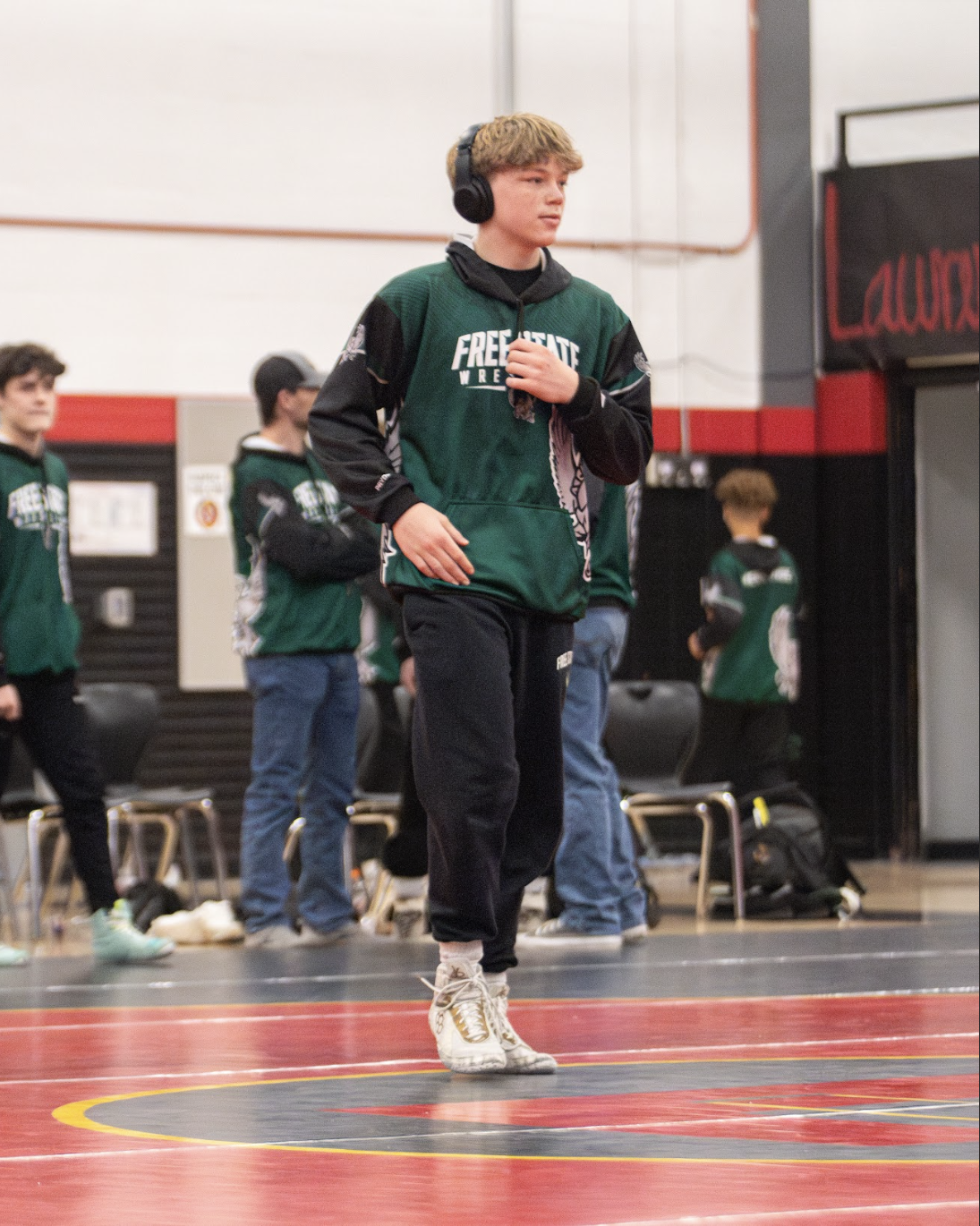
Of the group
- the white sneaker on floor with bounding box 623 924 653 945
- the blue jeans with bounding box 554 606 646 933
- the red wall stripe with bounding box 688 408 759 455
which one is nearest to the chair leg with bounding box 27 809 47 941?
the blue jeans with bounding box 554 606 646 933

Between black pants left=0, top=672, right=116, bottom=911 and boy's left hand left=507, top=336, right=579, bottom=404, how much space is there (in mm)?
2753

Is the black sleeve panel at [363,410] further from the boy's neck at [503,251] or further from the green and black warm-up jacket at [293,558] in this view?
the green and black warm-up jacket at [293,558]

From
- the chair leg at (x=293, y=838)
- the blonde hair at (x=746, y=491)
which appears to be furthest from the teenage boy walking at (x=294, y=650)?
the blonde hair at (x=746, y=491)

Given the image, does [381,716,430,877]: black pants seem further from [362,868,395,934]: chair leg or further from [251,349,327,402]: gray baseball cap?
[251,349,327,402]: gray baseball cap

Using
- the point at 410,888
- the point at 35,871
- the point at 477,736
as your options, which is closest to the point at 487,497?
the point at 477,736

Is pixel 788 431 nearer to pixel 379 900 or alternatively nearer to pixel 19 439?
pixel 379 900

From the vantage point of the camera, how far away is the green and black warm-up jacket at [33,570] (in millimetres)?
6105

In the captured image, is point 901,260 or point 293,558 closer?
point 293,558

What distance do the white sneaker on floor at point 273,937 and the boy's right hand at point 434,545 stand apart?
3.22m

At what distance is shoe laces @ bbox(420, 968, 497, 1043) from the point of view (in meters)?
3.72

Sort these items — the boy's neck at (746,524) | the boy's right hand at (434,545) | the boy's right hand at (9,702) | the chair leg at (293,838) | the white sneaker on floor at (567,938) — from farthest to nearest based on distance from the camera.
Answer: the boy's neck at (746,524)
the chair leg at (293,838)
the white sneaker on floor at (567,938)
the boy's right hand at (9,702)
the boy's right hand at (434,545)

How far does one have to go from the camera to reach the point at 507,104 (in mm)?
10953

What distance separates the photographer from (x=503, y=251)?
388 centimetres

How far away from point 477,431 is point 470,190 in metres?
0.43
